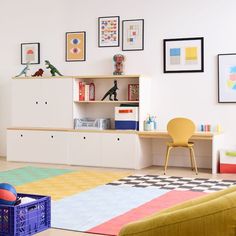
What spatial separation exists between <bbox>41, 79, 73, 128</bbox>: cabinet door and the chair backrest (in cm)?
179

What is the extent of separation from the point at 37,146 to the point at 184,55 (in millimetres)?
2692

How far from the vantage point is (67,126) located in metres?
7.66

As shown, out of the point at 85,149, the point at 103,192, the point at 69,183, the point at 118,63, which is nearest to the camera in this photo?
the point at 103,192

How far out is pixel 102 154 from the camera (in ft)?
24.0

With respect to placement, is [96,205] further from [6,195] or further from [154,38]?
[154,38]

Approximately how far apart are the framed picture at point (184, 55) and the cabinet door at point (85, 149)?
59.7 inches

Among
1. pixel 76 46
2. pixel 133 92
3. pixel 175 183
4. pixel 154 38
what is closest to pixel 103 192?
pixel 175 183

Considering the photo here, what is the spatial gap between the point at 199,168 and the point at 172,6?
2.45m

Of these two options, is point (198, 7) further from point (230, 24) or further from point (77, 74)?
point (77, 74)

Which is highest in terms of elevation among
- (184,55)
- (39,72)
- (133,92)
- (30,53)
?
(30,53)

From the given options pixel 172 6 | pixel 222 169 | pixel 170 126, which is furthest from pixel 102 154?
pixel 172 6

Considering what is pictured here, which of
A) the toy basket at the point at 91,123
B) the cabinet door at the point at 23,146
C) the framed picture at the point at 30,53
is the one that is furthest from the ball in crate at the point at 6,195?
the framed picture at the point at 30,53

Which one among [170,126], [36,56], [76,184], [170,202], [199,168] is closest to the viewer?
[170,202]

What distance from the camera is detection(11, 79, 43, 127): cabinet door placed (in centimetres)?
789
